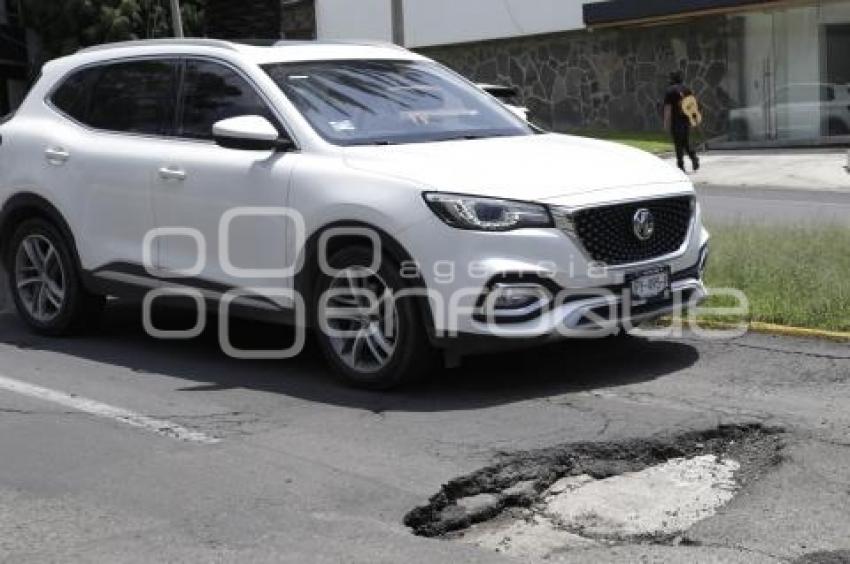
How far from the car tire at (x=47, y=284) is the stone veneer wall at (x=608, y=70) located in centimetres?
2211

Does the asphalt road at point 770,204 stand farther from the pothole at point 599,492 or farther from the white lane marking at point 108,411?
the white lane marking at point 108,411

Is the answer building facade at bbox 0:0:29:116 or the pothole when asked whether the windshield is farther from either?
building facade at bbox 0:0:29:116

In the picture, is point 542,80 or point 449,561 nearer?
point 449,561

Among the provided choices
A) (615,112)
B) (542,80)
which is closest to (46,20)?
(542,80)

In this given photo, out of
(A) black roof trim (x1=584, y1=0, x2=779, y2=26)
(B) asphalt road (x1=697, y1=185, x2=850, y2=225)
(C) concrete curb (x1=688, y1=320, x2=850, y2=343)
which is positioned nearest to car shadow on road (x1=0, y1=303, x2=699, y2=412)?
(C) concrete curb (x1=688, y1=320, x2=850, y2=343)

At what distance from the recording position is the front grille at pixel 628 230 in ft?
20.6

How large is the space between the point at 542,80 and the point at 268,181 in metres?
25.1

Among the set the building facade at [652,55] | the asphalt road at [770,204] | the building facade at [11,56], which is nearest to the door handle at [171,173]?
the asphalt road at [770,204]

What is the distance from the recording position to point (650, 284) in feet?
21.5

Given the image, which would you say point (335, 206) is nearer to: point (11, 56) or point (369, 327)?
point (369, 327)

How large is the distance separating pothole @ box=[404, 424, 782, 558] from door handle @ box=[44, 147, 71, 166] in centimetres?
403

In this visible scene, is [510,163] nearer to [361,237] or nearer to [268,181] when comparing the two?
[361,237]

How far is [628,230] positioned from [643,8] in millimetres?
22371

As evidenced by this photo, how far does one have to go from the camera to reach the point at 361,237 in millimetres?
6480
